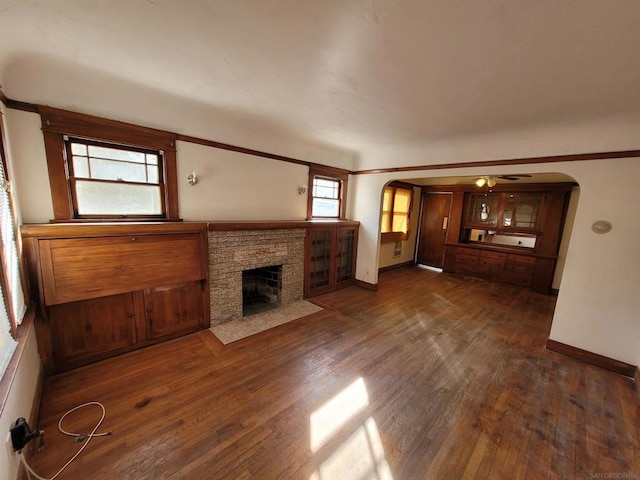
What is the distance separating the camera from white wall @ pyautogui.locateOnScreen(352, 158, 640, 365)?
8.64 feet

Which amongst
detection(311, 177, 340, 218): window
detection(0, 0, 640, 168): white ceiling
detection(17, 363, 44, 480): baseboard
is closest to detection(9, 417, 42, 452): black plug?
detection(17, 363, 44, 480): baseboard

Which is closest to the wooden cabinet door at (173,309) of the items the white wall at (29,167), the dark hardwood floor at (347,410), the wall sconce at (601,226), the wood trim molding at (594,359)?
the dark hardwood floor at (347,410)

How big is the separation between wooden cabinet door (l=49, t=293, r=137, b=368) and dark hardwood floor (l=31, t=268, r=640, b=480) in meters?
0.14

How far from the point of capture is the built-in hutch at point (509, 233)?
525cm

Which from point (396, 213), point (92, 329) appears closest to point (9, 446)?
point (92, 329)

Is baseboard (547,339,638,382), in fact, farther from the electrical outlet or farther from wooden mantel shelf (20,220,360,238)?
the electrical outlet

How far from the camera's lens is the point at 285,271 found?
4090 millimetres

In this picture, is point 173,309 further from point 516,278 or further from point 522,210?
point 522,210

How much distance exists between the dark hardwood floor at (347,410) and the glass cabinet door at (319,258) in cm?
132

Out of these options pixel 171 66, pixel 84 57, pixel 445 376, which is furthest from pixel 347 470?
pixel 84 57

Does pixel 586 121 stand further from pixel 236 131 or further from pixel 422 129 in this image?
pixel 236 131

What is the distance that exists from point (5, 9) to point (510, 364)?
4.92m

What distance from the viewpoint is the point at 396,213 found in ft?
20.8

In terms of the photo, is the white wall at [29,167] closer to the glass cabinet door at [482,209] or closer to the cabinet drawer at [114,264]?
the cabinet drawer at [114,264]
